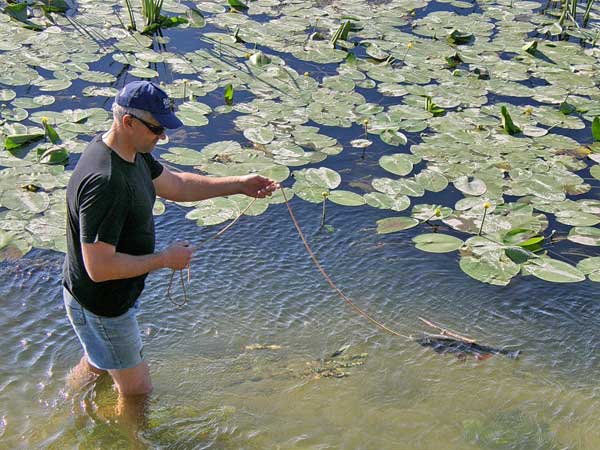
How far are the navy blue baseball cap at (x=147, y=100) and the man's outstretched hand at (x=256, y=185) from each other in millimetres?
671

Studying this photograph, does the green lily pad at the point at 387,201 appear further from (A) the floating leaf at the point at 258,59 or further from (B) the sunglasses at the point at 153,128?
(B) the sunglasses at the point at 153,128

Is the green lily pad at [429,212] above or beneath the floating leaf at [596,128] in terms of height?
beneath

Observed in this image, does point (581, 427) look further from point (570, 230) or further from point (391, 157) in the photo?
point (391, 157)

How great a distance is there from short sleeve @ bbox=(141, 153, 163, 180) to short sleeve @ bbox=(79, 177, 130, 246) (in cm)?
47

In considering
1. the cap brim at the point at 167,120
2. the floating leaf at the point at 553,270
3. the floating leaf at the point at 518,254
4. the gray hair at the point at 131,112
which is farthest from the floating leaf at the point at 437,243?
the gray hair at the point at 131,112

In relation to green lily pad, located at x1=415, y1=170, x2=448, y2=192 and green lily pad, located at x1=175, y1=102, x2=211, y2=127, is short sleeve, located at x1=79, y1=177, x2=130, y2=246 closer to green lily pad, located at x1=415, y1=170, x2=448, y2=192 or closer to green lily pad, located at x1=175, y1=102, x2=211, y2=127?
green lily pad, located at x1=415, y1=170, x2=448, y2=192

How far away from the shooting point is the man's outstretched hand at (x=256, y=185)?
3473 mm

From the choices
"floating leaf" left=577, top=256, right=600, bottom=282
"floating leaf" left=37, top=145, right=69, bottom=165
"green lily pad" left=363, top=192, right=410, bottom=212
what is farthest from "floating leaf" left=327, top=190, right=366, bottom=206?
"floating leaf" left=37, top=145, right=69, bottom=165

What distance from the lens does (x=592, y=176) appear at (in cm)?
567

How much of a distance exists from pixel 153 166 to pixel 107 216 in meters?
0.58

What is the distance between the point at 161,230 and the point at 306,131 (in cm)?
163

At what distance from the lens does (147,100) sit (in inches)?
110

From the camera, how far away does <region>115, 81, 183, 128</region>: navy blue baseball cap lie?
2783mm

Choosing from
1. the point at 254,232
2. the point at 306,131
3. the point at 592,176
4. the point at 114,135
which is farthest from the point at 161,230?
the point at 592,176
